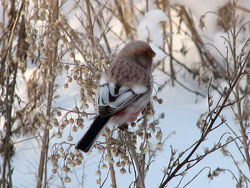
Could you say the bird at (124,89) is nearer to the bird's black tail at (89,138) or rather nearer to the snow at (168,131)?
the bird's black tail at (89,138)

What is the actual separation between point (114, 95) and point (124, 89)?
0.09 meters

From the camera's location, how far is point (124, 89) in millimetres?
2512

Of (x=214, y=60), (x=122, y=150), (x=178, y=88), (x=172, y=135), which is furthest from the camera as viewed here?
(x=178, y=88)

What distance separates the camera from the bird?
233 centimetres

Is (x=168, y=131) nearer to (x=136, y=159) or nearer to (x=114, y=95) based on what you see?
(x=114, y=95)

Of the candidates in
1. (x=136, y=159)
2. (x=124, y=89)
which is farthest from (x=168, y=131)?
(x=136, y=159)

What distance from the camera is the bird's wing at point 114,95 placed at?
7.73ft

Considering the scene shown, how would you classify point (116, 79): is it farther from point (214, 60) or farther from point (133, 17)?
point (133, 17)

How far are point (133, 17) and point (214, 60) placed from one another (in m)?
0.98

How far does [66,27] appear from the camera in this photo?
246cm

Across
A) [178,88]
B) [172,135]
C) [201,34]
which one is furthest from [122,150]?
[201,34]

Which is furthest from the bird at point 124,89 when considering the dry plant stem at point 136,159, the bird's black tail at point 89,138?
the dry plant stem at point 136,159

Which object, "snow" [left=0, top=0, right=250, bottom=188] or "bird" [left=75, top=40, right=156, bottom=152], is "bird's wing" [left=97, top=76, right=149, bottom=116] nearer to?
"bird" [left=75, top=40, right=156, bottom=152]

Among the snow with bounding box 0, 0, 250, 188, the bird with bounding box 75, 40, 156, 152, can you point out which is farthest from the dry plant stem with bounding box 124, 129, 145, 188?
the snow with bounding box 0, 0, 250, 188
